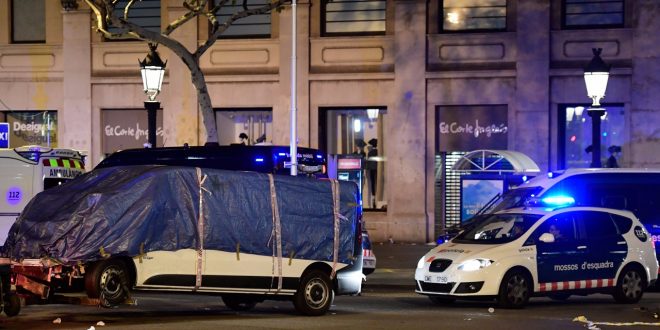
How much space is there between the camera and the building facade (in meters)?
30.0

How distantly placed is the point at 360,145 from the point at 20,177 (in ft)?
42.2

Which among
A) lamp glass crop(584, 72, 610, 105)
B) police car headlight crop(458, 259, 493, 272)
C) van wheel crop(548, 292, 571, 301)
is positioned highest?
lamp glass crop(584, 72, 610, 105)

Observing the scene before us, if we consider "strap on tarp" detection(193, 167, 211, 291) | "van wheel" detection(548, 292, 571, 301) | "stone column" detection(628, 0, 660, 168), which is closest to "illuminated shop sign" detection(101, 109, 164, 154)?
"stone column" detection(628, 0, 660, 168)

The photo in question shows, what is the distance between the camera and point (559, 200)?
2116 centimetres

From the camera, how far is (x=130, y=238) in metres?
14.7

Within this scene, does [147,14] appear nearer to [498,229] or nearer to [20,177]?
[20,177]

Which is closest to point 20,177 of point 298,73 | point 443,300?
point 443,300

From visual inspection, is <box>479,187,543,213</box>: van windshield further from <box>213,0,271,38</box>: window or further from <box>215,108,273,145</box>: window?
<box>213,0,271,38</box>: window

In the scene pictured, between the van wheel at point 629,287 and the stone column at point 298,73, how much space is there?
13817 mm

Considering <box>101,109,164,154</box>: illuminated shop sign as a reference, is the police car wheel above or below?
below

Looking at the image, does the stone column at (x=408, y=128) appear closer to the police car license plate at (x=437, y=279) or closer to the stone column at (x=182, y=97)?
the stone column at (x=182, y=97)

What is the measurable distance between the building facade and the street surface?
10347 millimetres

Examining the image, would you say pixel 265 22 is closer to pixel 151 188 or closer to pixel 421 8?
pixel 421 8

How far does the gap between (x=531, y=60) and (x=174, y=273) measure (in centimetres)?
1713
